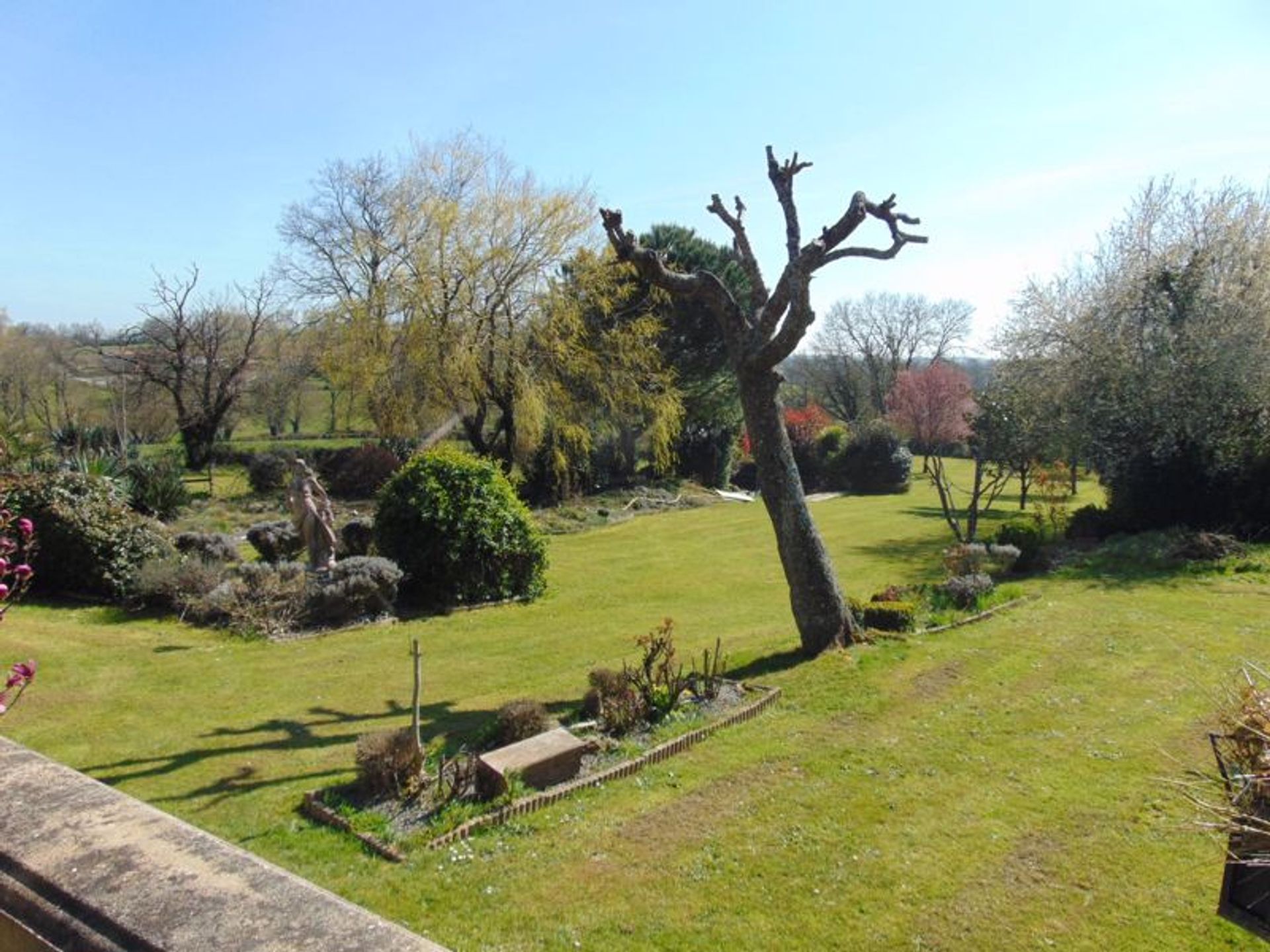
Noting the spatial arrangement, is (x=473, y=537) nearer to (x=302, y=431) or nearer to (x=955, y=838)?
(x=955, y=838)

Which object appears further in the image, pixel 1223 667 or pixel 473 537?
pixel 473 537

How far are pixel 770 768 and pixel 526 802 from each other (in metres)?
1.98

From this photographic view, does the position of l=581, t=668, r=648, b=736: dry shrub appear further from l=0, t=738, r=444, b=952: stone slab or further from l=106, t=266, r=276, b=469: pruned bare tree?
l=106, t=266, r=276, b=469: pruned bare tree

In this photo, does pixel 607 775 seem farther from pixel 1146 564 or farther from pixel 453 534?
pixel 1146 564

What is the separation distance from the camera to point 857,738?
7.28 metres

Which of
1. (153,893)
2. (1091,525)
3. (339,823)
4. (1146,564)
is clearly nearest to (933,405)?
(1091,525)

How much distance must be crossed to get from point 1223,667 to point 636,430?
2205cm

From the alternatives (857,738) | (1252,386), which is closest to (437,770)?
(857,738)

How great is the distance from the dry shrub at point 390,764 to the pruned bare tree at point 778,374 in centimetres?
479

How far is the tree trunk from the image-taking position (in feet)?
31.3

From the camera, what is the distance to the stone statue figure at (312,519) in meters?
13.0

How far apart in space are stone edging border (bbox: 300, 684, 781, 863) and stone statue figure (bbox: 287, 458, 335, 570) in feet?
24.2

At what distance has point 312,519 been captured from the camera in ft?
42.5

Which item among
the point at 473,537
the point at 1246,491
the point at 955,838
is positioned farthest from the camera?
the point at 1246,491
